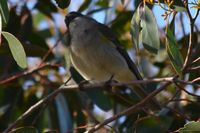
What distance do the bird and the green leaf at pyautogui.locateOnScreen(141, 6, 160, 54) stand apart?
3.95 feet

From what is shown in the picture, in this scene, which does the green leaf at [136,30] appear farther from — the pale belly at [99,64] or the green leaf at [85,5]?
the green leaf at [85,5]

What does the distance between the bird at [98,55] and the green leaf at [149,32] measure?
1.20 m

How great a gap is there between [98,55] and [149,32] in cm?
126

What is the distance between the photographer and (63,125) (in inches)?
174

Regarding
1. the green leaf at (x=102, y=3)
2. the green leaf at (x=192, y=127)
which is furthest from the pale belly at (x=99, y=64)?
the green leaf at (x=192, y=127)

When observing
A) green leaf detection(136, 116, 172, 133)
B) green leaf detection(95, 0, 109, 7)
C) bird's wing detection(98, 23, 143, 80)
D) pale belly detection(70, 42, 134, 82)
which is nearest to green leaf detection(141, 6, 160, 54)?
green leaf detection(136, 116, 172, 133)

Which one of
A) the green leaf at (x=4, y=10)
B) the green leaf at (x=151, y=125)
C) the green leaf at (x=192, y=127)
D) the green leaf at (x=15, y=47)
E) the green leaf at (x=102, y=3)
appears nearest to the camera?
the green leaf at (x=192, y=127)

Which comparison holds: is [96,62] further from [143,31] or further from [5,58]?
[143,31]

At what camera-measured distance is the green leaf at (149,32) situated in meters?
3.09

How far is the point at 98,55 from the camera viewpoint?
14.3 feet

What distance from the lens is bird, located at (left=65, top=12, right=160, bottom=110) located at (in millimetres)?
4352

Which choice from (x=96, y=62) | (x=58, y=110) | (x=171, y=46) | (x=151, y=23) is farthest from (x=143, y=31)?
(x=58, y=110)

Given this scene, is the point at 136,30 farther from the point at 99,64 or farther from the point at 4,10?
the point at 99,64

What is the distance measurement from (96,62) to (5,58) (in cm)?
81
